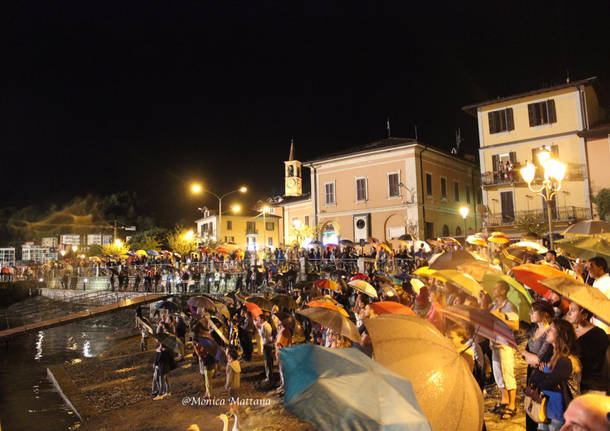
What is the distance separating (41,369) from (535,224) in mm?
24426

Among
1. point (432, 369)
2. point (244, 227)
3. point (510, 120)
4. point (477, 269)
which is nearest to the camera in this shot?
point (432, 369)

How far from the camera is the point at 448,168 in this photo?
1471 inches

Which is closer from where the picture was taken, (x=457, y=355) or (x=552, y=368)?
(x=457, y=355)

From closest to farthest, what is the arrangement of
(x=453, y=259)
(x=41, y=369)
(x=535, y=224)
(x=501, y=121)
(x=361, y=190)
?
(x=453, y=259) → (x=41, y=369) → (x=535, y=224) → (x=501, y=121) → (x=361, y=190)

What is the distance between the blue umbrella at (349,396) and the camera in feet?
8.76

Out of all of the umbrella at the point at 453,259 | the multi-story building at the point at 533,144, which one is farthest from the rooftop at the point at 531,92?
the umbrella at the point at 453,259

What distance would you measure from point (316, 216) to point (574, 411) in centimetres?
3621

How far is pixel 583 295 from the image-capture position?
4211mm

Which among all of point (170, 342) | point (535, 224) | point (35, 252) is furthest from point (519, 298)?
point (35, 252)

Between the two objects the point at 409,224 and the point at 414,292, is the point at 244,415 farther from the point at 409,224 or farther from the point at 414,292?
the point at 409,224

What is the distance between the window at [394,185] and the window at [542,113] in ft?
32.3

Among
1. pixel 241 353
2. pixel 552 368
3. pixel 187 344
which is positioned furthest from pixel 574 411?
pixel 187 344

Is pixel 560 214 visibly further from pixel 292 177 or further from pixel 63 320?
pixel 292 177

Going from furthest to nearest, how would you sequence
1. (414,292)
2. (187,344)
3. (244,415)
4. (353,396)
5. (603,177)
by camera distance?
(603,177) → (187,344) → (414,292) → (244,415) → (353,396)
